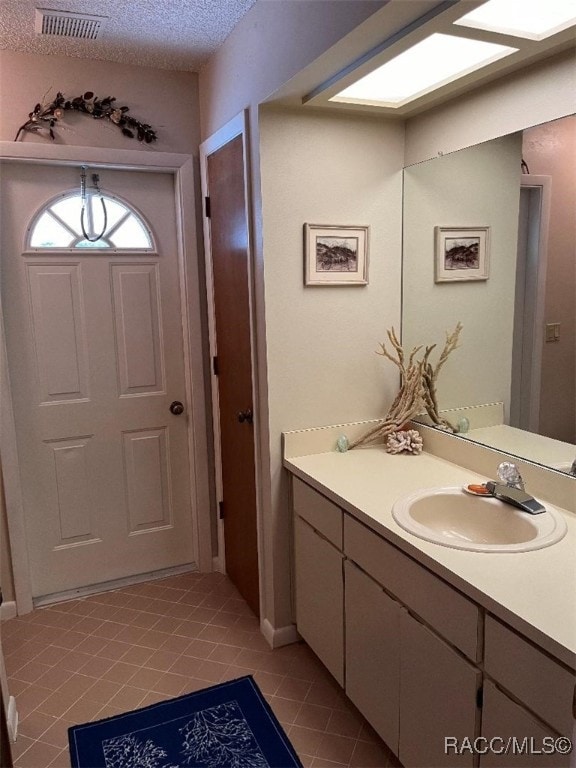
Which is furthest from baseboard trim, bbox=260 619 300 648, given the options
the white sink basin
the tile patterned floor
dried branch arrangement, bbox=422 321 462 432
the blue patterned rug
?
dried branch arrangement, bbox=422 321 462 432

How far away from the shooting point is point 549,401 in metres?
1.81

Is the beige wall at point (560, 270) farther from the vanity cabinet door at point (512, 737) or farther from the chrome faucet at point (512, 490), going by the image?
the vanity cabinet door at point (512, 737)

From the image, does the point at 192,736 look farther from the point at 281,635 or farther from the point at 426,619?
the point at 426,619

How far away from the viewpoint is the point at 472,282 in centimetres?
215

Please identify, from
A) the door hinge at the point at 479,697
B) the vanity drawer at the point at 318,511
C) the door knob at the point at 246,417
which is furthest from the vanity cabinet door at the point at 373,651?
the door knob at the point at 246,417

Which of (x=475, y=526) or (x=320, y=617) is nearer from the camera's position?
(x=475, y=526)

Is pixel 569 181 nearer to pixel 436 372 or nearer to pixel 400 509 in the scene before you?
pixel 436 372

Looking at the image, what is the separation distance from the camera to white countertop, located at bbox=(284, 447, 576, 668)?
1.17 m

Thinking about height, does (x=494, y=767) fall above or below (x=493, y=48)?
below

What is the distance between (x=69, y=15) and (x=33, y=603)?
2.63 metres

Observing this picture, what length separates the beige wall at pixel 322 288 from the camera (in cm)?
219

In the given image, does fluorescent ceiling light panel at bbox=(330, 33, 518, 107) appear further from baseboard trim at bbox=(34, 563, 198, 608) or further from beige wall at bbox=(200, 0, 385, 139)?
baseboard trim at bbox=(34, 563, 198, 608)

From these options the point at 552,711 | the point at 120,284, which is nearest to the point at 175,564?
the point at 120,284

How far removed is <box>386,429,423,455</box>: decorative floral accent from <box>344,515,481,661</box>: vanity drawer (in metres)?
0.53
